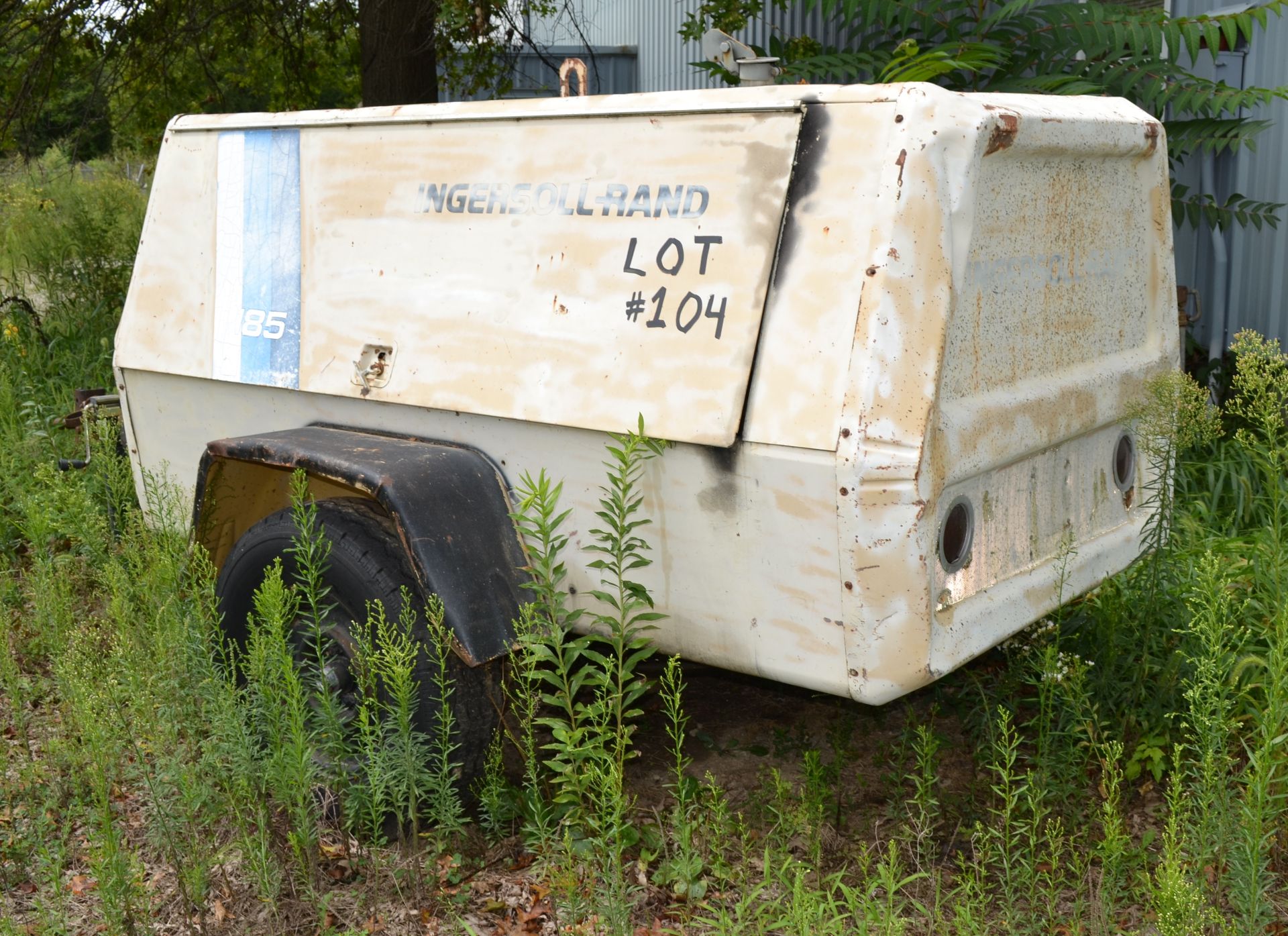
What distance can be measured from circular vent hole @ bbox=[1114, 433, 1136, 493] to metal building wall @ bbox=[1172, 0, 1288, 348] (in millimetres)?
2716

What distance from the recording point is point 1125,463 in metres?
3.87

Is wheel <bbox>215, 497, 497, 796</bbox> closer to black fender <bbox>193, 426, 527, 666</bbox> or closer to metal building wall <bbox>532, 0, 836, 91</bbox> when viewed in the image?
black fender <bbox>193, 426, 527, 666</bbox>

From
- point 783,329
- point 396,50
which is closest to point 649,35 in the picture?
point 396,50

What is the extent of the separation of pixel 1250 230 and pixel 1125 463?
127 inches

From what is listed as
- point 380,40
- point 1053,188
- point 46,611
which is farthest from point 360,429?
point 380,40

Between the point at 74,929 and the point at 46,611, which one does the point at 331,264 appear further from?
the point at 74,929

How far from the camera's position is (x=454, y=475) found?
11.0 ft

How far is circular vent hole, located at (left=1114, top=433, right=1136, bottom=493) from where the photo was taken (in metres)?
3.83

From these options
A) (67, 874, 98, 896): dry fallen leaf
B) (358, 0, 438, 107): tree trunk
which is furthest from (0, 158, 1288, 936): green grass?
(358, 0, 438, 107): tree trunk

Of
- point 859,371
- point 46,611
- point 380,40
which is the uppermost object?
point 380,40

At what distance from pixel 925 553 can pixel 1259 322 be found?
4.49 meters

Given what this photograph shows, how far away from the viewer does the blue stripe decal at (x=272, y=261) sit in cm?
395

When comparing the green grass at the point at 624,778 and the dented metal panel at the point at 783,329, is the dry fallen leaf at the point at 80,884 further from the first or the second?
the dented metal panel at the point at 783,329

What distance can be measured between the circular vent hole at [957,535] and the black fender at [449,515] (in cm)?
112
